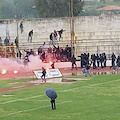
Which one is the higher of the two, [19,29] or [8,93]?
[19,29]

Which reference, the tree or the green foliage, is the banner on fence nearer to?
the green foliage

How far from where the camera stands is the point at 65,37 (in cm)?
7462

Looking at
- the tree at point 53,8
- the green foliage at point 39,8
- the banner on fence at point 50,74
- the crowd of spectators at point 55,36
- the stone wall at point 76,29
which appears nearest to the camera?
the banner on fence at point 50,74

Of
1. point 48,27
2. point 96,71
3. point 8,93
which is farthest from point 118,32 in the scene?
point 8,93

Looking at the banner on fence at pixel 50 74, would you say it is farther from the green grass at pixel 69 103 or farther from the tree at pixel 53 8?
the tree at pixel 53 8

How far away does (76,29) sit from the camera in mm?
77375

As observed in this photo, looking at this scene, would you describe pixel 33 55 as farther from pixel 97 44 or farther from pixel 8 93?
pixel 8 93

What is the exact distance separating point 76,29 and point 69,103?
46197 millimetres

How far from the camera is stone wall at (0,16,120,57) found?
73312mm

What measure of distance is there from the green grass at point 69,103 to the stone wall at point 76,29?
30176 mm

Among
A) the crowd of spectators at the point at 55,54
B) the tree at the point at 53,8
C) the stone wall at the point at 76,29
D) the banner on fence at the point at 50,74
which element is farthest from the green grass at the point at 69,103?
the tree at the point at 53,8

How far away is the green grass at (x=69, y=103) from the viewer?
27.1 meters

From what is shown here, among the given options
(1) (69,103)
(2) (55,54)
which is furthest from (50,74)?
(1) (69,103)

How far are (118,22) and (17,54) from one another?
18.3 meters
